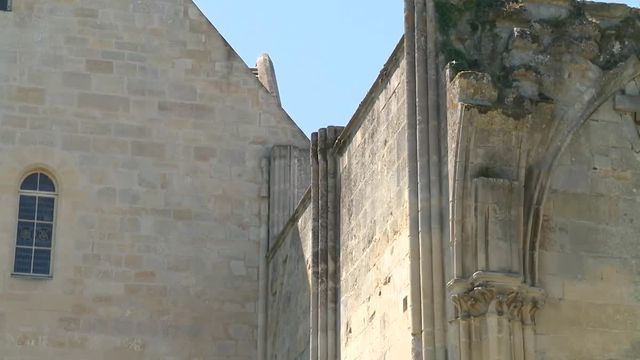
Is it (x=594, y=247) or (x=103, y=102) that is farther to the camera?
(x=103, y=102)

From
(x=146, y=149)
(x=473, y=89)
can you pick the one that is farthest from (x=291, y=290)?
(x=473, y=89)

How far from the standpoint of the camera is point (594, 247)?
1373 cm

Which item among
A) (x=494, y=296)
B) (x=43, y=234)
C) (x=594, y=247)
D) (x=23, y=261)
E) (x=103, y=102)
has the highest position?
(x=103, y=102)

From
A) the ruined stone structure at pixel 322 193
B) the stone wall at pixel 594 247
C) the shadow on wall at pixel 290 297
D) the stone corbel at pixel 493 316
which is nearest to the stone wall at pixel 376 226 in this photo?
the ruined stone structure at pixel 322 193

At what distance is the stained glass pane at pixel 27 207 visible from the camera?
20250 mm

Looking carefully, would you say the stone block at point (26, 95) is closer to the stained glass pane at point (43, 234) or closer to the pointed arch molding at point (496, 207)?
the stained glass pane at point (43, 234)

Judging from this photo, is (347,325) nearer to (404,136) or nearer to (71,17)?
(404,136)

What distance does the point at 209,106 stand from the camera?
2122 cm

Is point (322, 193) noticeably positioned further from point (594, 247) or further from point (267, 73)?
point (267, 73)

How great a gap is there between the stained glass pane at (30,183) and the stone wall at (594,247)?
28.8ft

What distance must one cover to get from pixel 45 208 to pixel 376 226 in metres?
6.35

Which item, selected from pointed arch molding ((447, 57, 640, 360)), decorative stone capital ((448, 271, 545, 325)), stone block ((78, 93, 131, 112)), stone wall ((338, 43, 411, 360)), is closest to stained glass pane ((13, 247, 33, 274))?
stone block ((78, 93, 131, 112))

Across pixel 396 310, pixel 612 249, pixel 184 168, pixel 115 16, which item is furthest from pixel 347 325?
pixel 115 16

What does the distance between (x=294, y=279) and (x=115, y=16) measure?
4.77 metres
